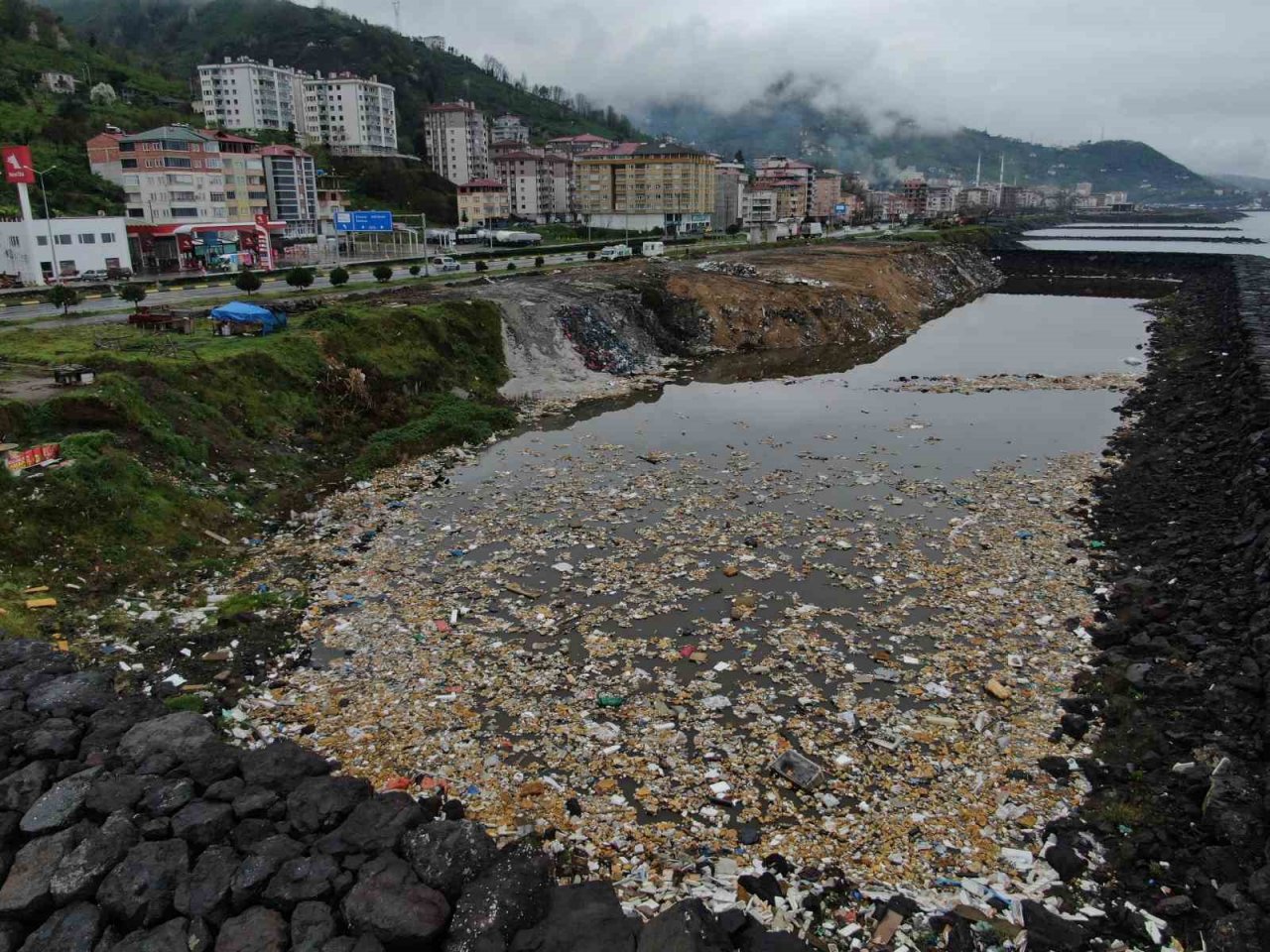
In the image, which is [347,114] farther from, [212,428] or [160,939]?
[160,939]

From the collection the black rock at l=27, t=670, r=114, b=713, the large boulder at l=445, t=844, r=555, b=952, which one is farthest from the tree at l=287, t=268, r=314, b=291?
the large boulder at l=445, t=844, r=555, b=952

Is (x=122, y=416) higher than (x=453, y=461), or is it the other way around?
(x=122, y=416)

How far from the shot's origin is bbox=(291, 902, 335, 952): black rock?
7.60m

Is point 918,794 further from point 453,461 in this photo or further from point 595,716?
point 453,461

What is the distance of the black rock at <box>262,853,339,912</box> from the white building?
186 ft

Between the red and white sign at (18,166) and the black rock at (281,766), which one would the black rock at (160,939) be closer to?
the black rock at (281,766)

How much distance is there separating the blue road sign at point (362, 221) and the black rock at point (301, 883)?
6116cm

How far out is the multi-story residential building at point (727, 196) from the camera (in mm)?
139250

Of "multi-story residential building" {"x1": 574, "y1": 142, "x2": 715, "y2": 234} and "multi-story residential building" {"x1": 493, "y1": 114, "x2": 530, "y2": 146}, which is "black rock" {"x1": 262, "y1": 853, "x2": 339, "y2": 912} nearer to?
"multi-story residential building" {"x1": 574, "y1": 142, "x2": 715, "y2": 234}

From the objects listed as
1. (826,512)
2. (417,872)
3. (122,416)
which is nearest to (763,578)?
(826,512)

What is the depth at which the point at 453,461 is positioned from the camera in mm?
26391

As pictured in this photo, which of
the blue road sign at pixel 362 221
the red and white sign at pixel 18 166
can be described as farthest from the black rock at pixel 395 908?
the blue road sign at pixel 362 221

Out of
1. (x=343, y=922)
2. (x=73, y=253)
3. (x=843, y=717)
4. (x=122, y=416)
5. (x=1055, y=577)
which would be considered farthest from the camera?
(x=73, y=253)

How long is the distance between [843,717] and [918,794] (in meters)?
1.80
